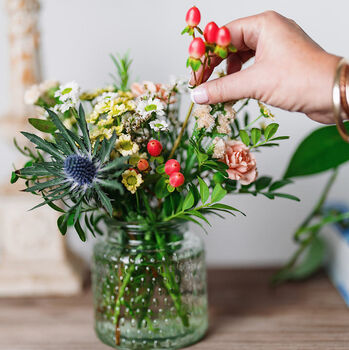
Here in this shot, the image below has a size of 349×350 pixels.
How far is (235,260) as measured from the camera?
1.29 metres

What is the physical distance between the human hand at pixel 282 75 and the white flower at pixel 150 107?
0.05 meters

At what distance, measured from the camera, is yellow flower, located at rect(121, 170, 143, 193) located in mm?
696

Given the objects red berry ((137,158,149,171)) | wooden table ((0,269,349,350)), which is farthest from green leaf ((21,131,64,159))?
wooden table ((0,269,349,350))

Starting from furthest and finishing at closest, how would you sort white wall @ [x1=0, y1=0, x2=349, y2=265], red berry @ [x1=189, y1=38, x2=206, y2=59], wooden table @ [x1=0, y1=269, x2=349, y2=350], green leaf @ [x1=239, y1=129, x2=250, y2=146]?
white wall @ [x1=0, y1=0, x2=349, y2=265], wooden table @ [x1=0, y1=269, x2=349, y2=350], green leaf @ [x1=239, y1=129, x2=250, y2=146], red berry @ [x1=189, y1=38, x2=206, y2=59]

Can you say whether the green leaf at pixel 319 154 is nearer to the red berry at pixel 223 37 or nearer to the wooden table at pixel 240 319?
the wooden table at pixel 240 319

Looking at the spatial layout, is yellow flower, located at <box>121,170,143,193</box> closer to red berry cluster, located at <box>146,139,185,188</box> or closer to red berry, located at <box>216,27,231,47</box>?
red berry cluster, located at <box>146,139,185,188</box>

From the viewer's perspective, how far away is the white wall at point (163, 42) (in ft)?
3.78

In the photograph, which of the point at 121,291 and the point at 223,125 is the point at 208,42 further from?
Answer: the point at 121,291

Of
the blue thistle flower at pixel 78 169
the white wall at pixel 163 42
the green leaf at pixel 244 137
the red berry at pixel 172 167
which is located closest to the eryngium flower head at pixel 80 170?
the blue thistle flower at pixel 78 169

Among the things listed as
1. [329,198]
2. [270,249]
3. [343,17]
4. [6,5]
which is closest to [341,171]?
[329,198]

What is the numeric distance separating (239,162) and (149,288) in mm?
251

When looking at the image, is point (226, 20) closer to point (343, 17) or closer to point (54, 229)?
point (343, 17)

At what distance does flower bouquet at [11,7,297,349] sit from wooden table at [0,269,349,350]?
0.07m

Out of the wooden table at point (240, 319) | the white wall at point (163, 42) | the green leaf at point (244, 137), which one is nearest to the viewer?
the green leaf at point (244, 137)
